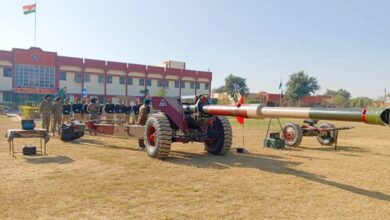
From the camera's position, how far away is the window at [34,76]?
47925mm

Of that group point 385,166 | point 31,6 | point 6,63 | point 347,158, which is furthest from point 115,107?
point 31,6

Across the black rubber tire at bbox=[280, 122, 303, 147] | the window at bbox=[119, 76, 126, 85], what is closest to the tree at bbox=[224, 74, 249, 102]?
the window at bbox=[119, 76, 126, 85]

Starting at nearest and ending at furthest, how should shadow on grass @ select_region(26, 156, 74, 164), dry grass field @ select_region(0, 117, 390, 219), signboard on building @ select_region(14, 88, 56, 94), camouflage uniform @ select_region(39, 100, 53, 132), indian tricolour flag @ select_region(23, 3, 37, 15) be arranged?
dry grass field @ select_region(0, 117, 390, 219) < shadow on grass @ select_region(26, 156, 74, 164) < camouflage uniform @ select_region(39, 100, 53, 132) < signboard on building @ select_region(14, 88, 56, 94) < indian tricolour flag @ select_region(23, 3, 37, 15)

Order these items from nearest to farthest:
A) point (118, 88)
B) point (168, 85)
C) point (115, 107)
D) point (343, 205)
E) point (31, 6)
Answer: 1. point (343, 205)
2. point (115, 107)
3. point (31, 6)
4. point (118, 88)
5. point (168, 85)

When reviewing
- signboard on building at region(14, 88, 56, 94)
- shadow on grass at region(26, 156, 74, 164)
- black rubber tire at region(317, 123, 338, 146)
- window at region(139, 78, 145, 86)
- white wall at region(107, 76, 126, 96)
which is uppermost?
window at region(139, 78, 145, 86)

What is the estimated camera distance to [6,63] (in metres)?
46.7

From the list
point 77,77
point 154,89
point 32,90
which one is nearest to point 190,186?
point 32,90

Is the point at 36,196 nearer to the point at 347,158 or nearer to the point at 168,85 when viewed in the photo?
the point at 347,158

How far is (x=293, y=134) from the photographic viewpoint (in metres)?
11.6

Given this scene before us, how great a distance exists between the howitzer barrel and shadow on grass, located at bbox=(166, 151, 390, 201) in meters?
1.32

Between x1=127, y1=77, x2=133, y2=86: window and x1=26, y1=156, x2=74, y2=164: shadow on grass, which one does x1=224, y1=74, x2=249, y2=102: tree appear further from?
x1=26, y1=156, x2=74, y2=164: shadow on grass

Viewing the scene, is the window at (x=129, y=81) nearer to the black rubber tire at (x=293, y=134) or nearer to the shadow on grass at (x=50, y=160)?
the black rubber tire at (x=293, y=134)

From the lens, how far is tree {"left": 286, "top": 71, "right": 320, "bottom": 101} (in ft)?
244

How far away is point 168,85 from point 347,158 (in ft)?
171
